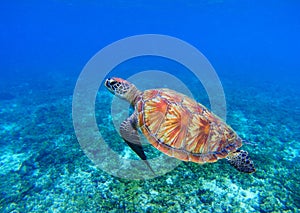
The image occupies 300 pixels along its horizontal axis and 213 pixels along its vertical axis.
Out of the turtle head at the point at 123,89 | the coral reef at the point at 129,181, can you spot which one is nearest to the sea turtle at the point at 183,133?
Result: the coral reef at the point at 129,181

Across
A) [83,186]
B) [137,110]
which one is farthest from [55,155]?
[137,110]

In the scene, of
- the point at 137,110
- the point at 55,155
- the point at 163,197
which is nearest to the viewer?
the point at 163,197

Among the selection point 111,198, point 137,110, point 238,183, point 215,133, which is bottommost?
point 111,198

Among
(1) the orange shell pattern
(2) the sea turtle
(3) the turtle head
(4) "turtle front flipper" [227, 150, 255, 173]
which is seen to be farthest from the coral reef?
(3) the turtle head

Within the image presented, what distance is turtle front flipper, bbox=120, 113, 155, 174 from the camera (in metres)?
4.00

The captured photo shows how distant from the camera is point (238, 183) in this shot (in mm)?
3893

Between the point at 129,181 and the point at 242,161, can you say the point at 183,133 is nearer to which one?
the point at 242,161

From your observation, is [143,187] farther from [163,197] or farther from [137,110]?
[137,110]

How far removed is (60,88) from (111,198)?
470 inches

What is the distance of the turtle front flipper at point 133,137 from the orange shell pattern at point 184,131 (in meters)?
0.24

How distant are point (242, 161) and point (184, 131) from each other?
143 centimetres

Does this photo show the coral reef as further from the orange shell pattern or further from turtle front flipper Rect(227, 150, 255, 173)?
the orange shell pattern

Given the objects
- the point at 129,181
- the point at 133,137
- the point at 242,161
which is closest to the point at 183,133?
the point at 133,137

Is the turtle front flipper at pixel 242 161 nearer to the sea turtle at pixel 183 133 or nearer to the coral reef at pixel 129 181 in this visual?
the sea turtle at pixel 183 133
